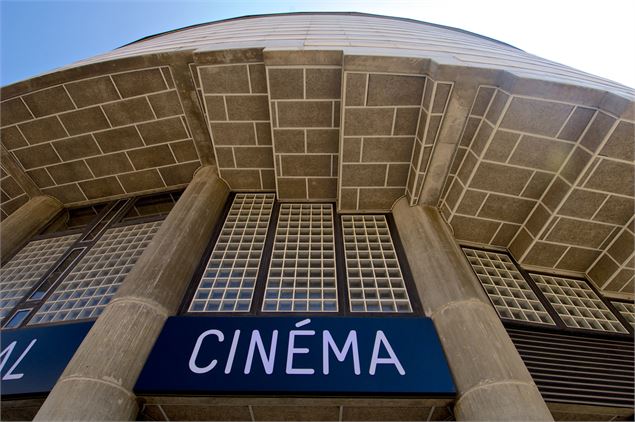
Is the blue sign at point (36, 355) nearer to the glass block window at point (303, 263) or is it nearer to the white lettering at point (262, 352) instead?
the white lettering at point (262, 352)

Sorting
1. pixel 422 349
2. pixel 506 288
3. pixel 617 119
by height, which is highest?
pixel 617 119

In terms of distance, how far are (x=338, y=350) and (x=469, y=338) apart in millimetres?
1774

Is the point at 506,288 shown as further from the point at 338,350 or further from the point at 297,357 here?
the point at 297,357

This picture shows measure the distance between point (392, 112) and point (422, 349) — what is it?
185 inches

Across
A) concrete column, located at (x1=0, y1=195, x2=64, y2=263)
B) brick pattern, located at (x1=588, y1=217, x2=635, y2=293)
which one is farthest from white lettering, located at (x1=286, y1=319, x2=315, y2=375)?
concrete column, located at (x1=0, y1=195, x2=64, y2=263)

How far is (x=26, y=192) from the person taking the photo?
9617mm

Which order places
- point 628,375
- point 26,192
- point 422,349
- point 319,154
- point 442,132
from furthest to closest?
point 26,192
point 319,154
point 442,132
point 628,375
point 422,349

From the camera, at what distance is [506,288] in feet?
23.6

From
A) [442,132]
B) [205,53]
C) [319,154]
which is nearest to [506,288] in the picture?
[442,132]

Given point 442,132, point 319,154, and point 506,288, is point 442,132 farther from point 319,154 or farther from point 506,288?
point 506,288

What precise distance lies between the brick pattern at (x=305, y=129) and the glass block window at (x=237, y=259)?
35.8 inches

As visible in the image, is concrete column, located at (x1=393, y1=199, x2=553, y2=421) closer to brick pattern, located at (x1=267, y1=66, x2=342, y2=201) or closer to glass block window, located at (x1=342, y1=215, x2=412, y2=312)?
glass block window, located at (x1=342, y1=215, x2=412, y2=312)

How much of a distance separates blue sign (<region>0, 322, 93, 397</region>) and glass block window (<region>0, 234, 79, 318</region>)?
1.56m

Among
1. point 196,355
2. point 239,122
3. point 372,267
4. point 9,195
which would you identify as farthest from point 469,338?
point 9,195
